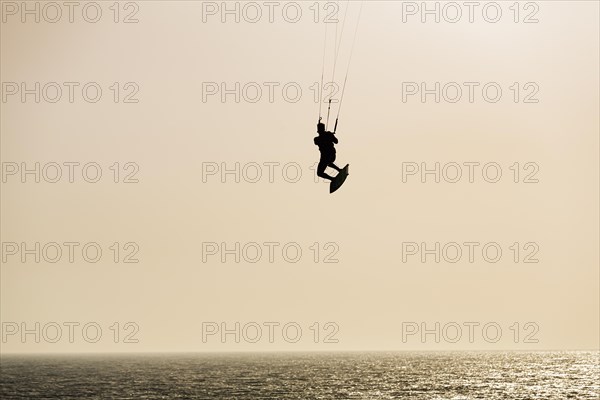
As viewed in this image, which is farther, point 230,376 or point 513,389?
point 230,376

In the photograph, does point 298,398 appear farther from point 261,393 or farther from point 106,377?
point 106,377

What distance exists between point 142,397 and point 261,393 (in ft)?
50.9

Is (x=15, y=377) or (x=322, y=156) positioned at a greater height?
(x=322, y=156)

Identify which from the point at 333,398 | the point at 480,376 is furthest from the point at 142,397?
the point at 480,376

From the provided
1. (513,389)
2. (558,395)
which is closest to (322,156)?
(558,395)

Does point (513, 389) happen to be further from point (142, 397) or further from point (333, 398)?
point (142, 397)

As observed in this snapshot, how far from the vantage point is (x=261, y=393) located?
12419 centimetres

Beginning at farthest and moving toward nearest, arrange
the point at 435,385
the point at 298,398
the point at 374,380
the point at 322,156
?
the point at 374,380
the point at 435,385
the point at 298,398
the point at 322,156

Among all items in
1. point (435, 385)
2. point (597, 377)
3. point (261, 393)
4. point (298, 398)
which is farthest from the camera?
point (597, 377)

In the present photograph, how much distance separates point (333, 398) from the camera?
118 m

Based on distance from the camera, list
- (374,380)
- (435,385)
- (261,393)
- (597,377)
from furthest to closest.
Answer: (597,377) → (374,380) → (435,385) → (261,393)

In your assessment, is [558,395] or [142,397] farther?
Answer: [558,395]

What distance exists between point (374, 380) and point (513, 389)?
90.5 feet

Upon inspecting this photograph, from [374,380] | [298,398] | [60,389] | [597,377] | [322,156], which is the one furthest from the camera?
[597,377]
